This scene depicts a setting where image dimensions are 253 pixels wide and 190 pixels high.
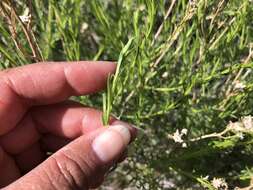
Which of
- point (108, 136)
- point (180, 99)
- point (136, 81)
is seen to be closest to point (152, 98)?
point (136, 81)

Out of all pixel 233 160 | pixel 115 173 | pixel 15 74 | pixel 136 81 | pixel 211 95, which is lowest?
pixel 115 173

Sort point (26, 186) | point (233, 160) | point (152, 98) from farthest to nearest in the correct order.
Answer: point (233, 160)
point (152, 98)
point (26, 186)

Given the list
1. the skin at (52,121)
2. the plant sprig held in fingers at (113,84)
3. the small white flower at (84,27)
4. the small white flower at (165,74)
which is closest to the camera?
the plant sprig held in fingers at (113,84)

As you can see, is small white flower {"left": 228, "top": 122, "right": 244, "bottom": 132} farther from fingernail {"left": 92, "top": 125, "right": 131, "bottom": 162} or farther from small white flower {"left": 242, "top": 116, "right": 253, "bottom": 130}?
fingernail {"left": 92, "top": 125, "right": 131, "bottom": 162}

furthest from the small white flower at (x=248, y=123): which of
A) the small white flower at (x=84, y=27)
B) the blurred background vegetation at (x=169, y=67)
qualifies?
the small white flower at (x=84, y=27)

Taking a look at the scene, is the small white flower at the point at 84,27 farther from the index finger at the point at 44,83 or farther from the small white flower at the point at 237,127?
the small white flower at the point at 237,127

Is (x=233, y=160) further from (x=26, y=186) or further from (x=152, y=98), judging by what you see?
(x=26, y=186)

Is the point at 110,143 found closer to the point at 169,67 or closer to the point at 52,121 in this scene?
the point at 52,121

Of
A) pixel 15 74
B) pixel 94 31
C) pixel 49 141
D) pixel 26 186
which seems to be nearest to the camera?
pixel 26 186

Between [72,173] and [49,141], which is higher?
[72,173]

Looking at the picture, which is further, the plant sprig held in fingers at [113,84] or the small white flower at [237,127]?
the small white flower at [237,127]
